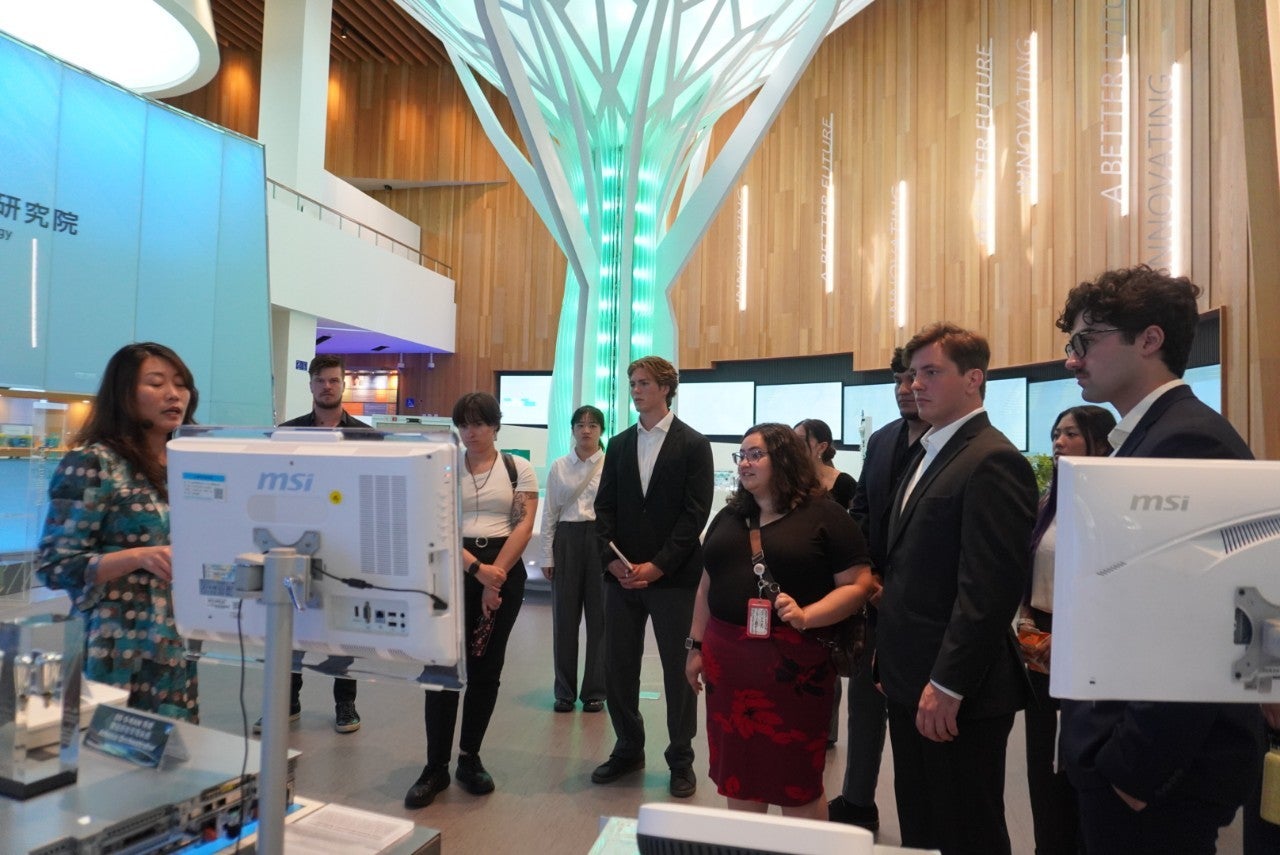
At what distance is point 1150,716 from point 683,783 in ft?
7.27

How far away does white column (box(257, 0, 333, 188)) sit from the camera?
1177 centimetres

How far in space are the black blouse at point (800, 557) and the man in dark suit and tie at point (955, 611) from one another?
0.31 meters

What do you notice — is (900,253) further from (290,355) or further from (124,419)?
(124,419)

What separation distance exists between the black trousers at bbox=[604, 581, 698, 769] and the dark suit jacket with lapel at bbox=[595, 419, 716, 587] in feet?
0.24

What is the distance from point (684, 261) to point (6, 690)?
6.34 metres

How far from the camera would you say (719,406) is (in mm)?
14039

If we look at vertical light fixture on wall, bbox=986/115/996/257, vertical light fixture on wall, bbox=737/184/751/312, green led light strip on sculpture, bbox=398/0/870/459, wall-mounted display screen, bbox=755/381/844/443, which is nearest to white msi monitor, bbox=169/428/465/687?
green led light strip on sculpture, bbox=398/0/870/459

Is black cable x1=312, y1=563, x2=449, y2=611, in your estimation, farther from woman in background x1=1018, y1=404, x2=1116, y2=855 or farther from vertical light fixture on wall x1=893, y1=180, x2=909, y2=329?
vertical light fixture on wall x1=893, y1=180, x2=909, y2=329

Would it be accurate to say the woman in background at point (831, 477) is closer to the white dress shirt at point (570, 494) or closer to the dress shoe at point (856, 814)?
the dress shoe at point (856, 814)

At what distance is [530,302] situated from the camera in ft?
51.5

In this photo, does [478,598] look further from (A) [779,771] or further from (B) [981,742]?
(B) [981,742]

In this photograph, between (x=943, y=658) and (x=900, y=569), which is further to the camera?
(x=900, y=569)

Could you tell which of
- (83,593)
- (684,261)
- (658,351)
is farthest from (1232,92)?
(83,593)

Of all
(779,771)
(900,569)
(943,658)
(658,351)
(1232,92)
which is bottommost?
(779,771)
